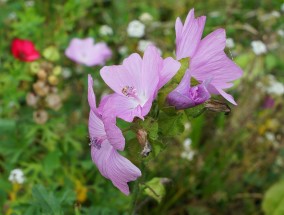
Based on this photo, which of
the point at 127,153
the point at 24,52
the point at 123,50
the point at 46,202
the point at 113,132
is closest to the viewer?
the point at 113,132

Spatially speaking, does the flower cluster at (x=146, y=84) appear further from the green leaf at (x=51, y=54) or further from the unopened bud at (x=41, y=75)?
the green leaf at (x=51, y=54)

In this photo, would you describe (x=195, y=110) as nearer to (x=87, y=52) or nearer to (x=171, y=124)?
(x=171, y=124)

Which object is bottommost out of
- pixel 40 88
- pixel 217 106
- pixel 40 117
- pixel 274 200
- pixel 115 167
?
pixel 274 200

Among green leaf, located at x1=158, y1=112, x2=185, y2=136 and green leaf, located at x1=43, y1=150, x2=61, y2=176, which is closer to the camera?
green leaf, located at x1=158, y1=112, x2=185, y2=136

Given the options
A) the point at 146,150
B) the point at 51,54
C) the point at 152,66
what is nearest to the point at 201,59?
the point at 152,66

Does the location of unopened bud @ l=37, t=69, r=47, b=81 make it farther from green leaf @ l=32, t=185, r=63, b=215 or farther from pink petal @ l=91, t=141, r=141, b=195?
pink petal @ l=91, t=141, r=141, b=195

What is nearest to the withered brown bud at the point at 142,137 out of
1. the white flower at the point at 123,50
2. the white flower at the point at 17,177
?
the white flower at the point at 17,177

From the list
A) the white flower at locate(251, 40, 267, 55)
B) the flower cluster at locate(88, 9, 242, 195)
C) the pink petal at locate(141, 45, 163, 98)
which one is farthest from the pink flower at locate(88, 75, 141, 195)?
the white flower at locate(251, 40, 267, 55)
